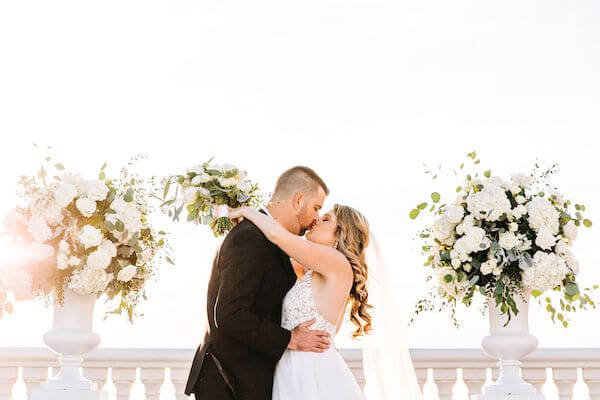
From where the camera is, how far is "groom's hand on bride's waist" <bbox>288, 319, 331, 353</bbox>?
518cm

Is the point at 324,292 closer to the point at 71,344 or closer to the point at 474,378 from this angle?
the point at 71,344

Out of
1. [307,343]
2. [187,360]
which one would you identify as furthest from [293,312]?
[187,360]

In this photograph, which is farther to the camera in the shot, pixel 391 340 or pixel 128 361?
pixel 128 361

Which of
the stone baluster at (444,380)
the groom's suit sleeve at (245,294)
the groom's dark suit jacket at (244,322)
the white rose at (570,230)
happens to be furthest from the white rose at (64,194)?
the white rose at (570,230)

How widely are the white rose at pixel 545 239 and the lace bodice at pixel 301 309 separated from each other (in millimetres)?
1899

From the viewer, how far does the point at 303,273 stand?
5770 millimetres

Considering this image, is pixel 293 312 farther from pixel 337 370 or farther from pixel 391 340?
pixel 391 340

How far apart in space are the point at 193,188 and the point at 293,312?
1176mm

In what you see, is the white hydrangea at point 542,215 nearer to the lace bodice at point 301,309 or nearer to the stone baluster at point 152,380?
the lace bodice at point 301,309

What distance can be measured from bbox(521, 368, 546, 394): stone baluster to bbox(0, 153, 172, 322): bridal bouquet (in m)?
3.27

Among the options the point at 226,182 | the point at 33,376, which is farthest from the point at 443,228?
the point at 33,376

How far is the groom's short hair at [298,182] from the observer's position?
5488 millimetres

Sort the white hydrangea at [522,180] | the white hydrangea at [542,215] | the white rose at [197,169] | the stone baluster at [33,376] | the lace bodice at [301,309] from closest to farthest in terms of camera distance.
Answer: the lace bodice at [301,309], the white rose at [197,169], the white hydrangea at [542,215], the white hydrangea at [522,180], the stone baluster at [33,376]

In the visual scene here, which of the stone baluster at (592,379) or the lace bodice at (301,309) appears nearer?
the lace bodice at (301,309)
